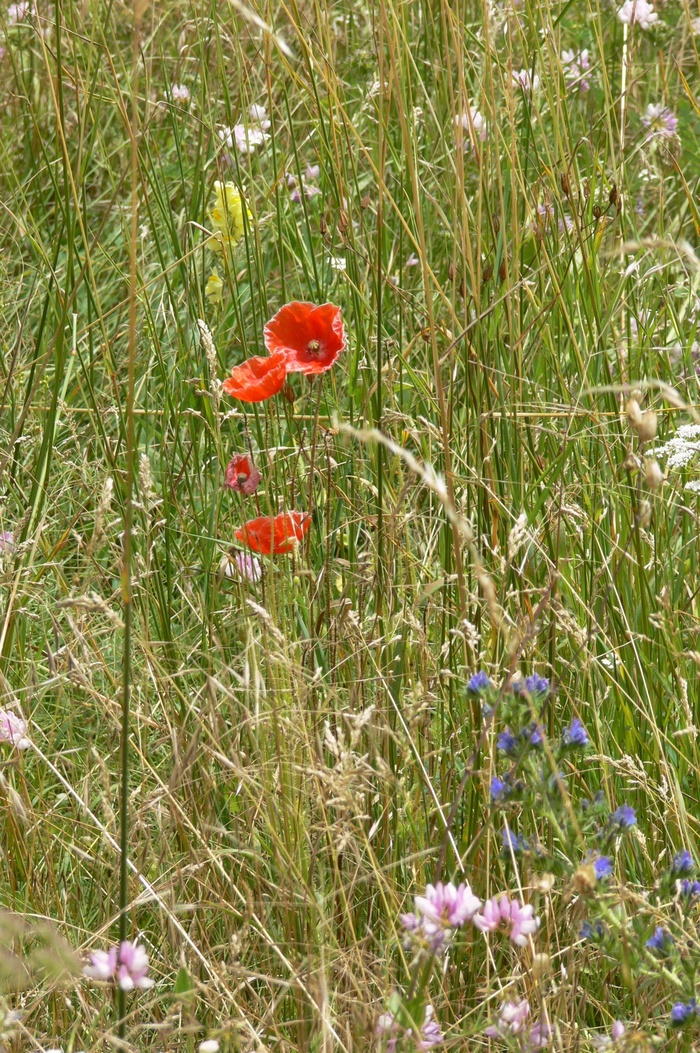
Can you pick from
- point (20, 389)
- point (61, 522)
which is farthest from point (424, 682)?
point (20, 389)

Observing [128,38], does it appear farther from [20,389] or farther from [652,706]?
[652,706]

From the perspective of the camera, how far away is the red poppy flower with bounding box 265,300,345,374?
4.80ft

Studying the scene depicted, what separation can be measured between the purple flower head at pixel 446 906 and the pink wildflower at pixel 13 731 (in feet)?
1.75

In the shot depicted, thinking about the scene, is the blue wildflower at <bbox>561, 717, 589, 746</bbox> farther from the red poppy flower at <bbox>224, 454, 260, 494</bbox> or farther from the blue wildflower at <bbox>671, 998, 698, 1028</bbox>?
the red poppy flower at <bbox>224, 454, 260, 494</bbox>

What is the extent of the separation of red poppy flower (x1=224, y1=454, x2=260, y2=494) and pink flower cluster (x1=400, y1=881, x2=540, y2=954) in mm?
609

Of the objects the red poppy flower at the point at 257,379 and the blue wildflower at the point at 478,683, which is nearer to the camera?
the blue wildflower at the point at 478,683

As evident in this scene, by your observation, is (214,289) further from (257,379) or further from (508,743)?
(508,743)

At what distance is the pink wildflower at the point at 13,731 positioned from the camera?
50.4 inches

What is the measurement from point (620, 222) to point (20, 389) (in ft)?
3.56

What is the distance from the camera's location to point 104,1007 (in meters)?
1.17

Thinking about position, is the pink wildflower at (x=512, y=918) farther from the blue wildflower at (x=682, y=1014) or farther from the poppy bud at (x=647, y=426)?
the poppy bud at (x=647, y=426)

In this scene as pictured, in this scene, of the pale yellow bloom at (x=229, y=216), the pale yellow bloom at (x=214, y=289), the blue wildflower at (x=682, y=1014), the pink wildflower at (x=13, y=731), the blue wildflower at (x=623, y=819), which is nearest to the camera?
the blue wildflower at (x=682, y=1014)

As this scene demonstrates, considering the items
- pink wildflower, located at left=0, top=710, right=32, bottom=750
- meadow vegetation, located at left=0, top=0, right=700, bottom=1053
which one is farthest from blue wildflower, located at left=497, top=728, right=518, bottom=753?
pink wildflower, located at left=0, top=710, right=32, bottom=750

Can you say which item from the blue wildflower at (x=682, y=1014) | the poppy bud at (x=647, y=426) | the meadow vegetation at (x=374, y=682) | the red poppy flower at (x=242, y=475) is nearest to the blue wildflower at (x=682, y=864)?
the meadow vegetation at (x=374, y=682)
